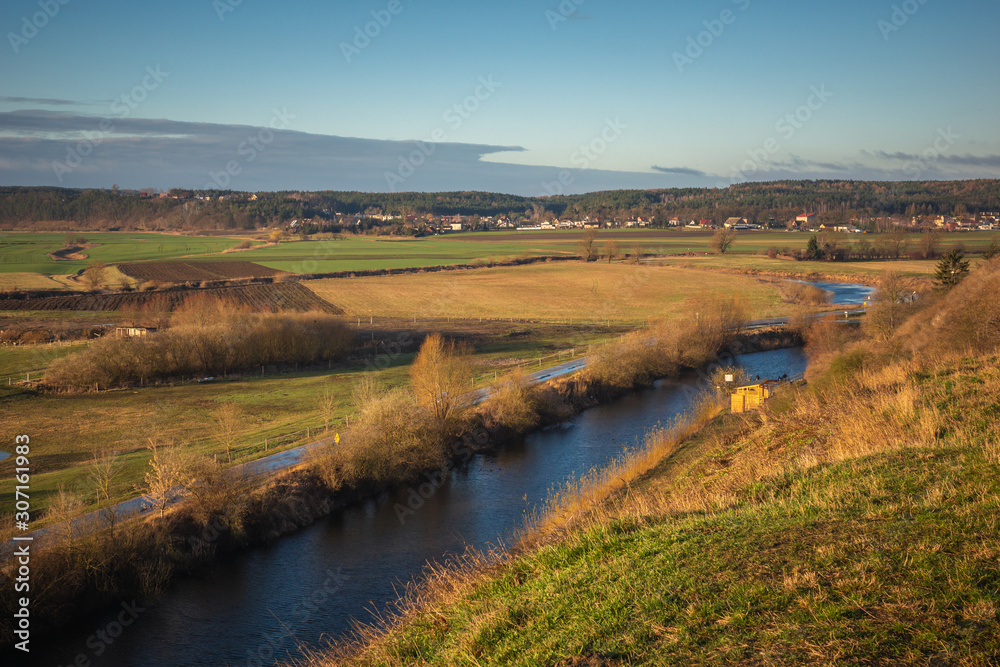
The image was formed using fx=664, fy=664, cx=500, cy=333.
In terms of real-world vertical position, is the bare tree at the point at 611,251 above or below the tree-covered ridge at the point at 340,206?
below

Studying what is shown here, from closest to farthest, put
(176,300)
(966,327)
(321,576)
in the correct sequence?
1. (321,576)
2. (966,327)
3. (176,300)

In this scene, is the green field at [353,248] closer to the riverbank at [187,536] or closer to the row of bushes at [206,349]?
the row of bushes at [206,349]

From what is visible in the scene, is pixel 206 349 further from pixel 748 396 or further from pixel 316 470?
pixel 748 396

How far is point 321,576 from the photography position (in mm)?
21000

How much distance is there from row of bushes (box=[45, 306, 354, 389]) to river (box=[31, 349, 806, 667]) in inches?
960

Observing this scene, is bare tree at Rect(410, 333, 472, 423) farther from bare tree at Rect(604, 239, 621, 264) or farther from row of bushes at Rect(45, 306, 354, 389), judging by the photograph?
bare tree at Rect(604, 239, 621, 264)

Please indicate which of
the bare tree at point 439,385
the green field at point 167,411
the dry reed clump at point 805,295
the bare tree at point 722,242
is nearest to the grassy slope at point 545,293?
the dry reed clump at point 805,295

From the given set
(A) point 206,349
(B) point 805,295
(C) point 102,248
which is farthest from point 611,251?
(C) point 102,248

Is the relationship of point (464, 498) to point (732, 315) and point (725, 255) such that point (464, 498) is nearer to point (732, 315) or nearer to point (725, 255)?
point (732, 315)

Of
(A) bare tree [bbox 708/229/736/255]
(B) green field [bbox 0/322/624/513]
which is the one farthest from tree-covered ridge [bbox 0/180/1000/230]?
(B) green field [bbox 0/322/624/513]

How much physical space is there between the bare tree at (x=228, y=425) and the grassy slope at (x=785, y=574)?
1941cm

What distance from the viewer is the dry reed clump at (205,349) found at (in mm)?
42719

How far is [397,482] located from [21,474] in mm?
14460

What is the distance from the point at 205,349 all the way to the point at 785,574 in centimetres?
4664
